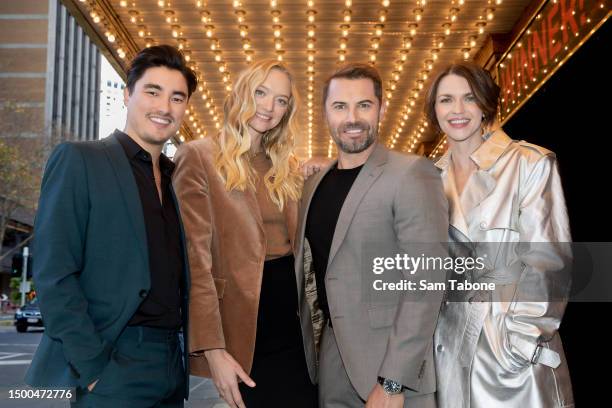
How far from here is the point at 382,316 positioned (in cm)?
229

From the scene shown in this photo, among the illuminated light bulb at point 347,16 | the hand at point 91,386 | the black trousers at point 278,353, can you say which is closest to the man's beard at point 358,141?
the black trousers at point 278,353

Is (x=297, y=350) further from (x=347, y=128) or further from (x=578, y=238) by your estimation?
(x=578, y=238)

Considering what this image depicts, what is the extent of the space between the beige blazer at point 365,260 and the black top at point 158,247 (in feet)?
2.01

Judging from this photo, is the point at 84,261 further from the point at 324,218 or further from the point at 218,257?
the point at 324,218

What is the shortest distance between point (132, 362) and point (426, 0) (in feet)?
21.8

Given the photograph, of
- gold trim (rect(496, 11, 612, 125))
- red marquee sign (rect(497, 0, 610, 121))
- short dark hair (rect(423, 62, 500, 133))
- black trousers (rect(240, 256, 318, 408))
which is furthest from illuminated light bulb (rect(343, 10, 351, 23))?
black trousers (rect(240, 256, 318, 408))

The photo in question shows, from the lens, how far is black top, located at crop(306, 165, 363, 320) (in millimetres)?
2508

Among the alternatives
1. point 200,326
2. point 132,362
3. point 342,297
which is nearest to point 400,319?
point 342,297

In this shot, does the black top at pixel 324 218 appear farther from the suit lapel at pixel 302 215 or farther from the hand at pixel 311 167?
the hand at pixel 311 167

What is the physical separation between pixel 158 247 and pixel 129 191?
23cm

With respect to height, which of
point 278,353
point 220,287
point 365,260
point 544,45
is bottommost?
point 278,353

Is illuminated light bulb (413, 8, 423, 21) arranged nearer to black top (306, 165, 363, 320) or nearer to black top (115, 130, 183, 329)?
black top (306, 165, 363, 320)

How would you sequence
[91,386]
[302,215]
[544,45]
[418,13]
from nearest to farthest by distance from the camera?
1. [91,386]
2. [302,215]
3. [544,45]
4. [418,13]

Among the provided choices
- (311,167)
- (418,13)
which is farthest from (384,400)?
(418,13)
